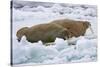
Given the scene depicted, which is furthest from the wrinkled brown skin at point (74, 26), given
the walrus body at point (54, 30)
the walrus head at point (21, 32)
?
the walrus head at point (21, 32)

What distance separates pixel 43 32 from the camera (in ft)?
7.53

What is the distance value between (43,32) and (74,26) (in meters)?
0.40

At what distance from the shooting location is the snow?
2199mm

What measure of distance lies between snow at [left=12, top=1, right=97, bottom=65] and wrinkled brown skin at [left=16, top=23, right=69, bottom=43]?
42 mm

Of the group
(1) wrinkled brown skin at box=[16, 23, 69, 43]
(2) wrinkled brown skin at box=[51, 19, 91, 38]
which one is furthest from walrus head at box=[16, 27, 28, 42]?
(2) wrinkled brown skin at box=[51, 19, 91, 38]

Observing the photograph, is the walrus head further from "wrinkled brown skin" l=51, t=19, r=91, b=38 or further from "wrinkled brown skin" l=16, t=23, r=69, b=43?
"wrinkled brown skin" l=51, t=19, r=91, b=38

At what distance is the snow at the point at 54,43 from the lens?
2.20m

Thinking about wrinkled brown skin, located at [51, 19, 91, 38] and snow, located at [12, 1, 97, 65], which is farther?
wrinkled brown skin, located at [51, 19, 91, 38]

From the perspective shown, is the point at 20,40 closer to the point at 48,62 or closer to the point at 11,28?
the point at 11,28

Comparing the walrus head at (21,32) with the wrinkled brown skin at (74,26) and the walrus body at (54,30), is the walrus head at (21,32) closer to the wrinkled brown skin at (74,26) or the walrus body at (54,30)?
the walrus body at (54,30)

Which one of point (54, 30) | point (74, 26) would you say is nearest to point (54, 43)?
point (54, 30)

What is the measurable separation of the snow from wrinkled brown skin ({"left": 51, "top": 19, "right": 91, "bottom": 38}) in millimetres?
46

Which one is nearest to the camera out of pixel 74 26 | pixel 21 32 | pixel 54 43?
pixel 21 32

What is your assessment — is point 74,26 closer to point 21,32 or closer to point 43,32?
point 43,32
